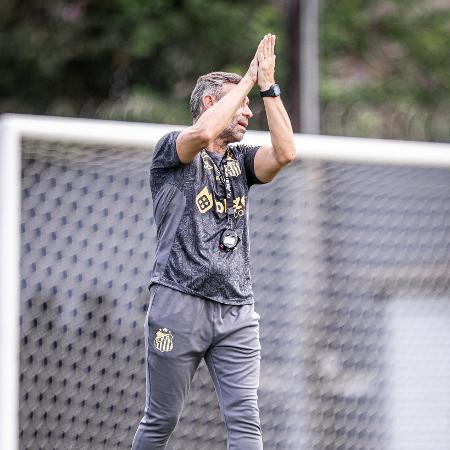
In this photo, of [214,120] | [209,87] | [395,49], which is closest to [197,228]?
[214,120]

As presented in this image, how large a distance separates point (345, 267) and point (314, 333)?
18.7 inches

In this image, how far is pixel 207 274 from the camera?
441cm

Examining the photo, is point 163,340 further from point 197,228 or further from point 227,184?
point 227,184

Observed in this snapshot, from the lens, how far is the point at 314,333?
692 centimetres

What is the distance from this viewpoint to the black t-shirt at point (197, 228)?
4.43 meters

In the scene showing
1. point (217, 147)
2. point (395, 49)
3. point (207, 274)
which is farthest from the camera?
point (395, 49)

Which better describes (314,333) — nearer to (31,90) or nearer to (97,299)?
(97,299)

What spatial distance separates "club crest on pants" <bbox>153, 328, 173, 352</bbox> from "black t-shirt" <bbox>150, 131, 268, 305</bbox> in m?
0.18

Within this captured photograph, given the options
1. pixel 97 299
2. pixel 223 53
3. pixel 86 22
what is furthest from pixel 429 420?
pixel 86 22

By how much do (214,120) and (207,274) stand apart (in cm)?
60

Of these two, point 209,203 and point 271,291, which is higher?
point 209,203

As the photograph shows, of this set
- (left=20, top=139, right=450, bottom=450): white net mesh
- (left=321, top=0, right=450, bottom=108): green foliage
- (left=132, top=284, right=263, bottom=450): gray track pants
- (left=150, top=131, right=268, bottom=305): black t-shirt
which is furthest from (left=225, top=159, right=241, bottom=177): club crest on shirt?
(left=321, top=0, right=450, bottom=108): green foliage

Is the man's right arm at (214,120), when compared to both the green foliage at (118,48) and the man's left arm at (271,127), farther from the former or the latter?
the green foliage at (118,48)

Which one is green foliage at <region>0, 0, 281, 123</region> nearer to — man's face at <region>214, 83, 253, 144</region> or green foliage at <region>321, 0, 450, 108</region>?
green foliage at <region>321, 0, 450, 108</region>
